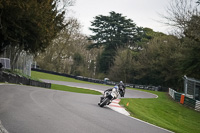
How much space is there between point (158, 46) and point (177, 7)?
3867 centimetres

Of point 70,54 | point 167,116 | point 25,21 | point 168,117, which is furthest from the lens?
point 70,54

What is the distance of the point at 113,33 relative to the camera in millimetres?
71500

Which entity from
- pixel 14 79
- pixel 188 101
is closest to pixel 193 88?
pixel 188 101

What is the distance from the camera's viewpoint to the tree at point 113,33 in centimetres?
7050

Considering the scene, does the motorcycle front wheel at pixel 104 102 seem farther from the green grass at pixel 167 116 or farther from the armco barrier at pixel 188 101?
the armco barrier at pixel 188 101

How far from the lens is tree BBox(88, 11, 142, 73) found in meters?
70.5

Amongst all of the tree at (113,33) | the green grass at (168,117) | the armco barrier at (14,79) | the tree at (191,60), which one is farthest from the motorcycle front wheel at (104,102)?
the tree at (113,33)

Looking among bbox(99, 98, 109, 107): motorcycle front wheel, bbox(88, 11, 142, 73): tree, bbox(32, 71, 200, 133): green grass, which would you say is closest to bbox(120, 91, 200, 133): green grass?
bbox(32, 71, 200, 133): green grass

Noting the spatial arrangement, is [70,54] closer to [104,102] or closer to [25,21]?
[25,21]

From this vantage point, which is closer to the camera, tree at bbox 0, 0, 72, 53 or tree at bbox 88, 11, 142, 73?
tree at bbox 0, 0, 72, 53

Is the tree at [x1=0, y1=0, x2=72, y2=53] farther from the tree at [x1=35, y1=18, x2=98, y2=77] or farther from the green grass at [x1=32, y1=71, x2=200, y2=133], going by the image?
the tree at [x1=35, y1=18, x2=98, y2=77]

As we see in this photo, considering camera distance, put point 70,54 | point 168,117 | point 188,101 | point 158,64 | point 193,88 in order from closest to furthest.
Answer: point 168,117, point 188,101, point 193,88, point 158,64, point 70,54

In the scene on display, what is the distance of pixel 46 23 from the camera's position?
74.9 feet

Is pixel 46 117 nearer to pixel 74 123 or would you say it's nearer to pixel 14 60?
pixel 74 123
